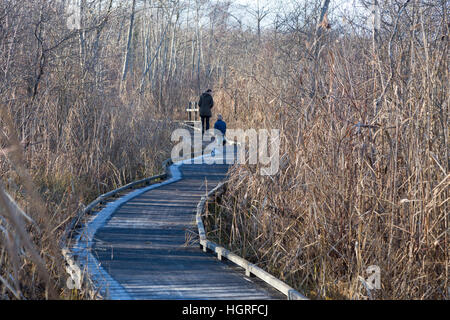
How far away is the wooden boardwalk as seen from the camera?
4840 millimetres

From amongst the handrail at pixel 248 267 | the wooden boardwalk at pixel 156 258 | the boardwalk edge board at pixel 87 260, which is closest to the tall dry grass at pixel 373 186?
the handrail at pixel 248 267

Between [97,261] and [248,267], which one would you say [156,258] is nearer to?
[97,261]

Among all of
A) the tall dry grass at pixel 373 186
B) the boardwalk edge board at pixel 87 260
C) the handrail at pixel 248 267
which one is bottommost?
the handrail at pixel 248 267

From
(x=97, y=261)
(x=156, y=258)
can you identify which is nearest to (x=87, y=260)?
(x=97, y=261)

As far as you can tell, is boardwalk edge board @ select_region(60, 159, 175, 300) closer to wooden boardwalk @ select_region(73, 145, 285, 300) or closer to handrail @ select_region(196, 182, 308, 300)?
wooden boardwalk @ select_region(73, 145, 285, 300)

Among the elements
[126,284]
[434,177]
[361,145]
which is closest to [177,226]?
[126,284]

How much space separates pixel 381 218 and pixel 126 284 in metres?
2.42

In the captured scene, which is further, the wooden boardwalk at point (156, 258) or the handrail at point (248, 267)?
the wooden boardwalk at point (156, 258)

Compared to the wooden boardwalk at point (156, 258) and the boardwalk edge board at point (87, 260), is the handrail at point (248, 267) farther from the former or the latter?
the boardwalk edge board at point (87, 260)

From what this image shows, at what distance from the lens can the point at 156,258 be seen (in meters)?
5.92

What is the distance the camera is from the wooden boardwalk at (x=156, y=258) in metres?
4.84

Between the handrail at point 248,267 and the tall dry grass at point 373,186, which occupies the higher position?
the tall dry grass at point 373,186

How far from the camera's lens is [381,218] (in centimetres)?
520
